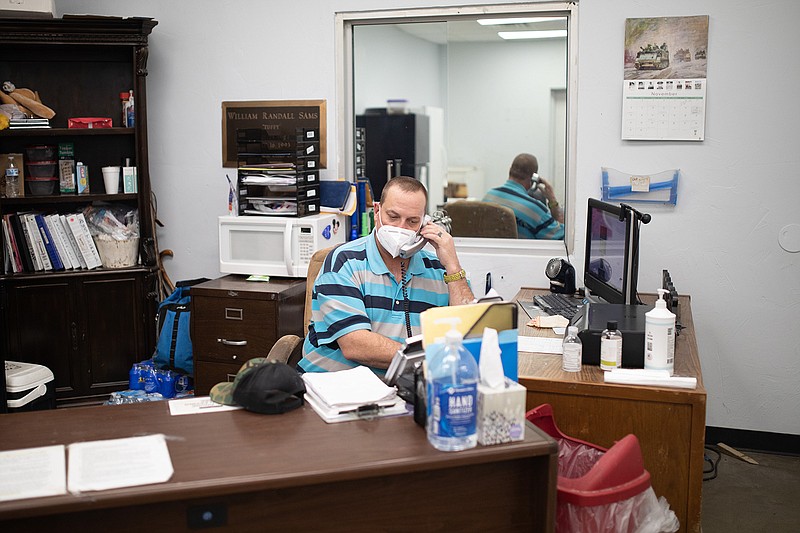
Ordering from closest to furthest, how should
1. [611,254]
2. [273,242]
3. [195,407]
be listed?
[195,407] < [611,254] < [273,242]

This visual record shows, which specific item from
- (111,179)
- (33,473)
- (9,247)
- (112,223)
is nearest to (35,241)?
(9,247)

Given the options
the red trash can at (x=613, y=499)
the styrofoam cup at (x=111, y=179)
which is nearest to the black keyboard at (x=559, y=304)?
the red trash can at (x=613, y=499)

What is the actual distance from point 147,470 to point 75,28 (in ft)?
10.6

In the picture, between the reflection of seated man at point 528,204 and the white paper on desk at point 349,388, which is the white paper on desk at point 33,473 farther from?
the reflection of seated man at point 528,204

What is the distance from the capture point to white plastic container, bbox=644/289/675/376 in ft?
7.95

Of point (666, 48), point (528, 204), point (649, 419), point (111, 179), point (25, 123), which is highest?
point (666, 48)

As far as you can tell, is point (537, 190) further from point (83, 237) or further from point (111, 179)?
point (83, 237)

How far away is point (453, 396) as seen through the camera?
5.75 ft

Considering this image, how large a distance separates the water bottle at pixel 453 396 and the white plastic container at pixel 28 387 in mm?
2606

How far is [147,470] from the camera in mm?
1716

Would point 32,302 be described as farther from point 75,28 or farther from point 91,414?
point 91,414

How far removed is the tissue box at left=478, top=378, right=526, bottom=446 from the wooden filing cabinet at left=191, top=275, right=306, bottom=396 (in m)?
2.16

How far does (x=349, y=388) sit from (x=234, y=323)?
1892 millimetres

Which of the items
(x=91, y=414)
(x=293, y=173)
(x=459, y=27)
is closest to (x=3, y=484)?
(x=91, y=414)
